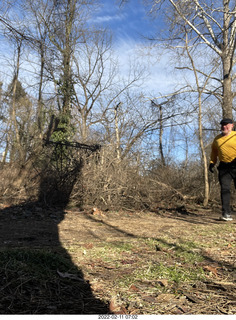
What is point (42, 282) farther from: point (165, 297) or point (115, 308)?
point (165, 297)

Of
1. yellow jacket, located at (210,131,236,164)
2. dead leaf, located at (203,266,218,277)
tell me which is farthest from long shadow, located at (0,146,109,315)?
yellow jacket, located at (210,131,236,164)

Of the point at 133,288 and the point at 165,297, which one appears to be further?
the point at 133,288

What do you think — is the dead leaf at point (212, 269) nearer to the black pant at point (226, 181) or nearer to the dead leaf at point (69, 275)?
the dead leaf at point (69, 275)

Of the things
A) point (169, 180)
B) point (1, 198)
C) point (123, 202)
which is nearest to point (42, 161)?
point (1, 198)

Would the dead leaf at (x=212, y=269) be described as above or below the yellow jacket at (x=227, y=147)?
below

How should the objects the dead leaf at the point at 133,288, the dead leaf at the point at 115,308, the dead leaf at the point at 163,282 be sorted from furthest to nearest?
1. the dead leaf at the point at 163,282
2. the dead leaf at the point at 133,288
3. the dead leaf at the point at 115,308

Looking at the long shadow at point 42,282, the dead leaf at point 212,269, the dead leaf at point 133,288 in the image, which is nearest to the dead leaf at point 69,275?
the long shadow at point 42,282

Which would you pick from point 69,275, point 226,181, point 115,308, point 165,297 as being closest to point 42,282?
point 69,275

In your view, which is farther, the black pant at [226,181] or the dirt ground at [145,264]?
the black pant at [226,181]

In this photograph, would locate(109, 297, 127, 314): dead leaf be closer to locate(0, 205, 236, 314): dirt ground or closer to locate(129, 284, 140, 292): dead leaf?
locate(0, 205, 236, 314): dirt ground

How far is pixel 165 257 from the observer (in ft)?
9.77

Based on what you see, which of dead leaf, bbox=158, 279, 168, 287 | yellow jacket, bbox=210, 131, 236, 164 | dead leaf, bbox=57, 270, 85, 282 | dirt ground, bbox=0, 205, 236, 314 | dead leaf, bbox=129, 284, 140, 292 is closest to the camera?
dirt ground, bbox=0, 205, 236, 314

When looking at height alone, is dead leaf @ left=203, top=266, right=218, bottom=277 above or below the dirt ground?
above

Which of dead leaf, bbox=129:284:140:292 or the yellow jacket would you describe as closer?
dead leaf, bbox=129:284:140:292
